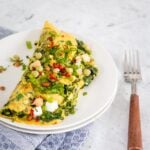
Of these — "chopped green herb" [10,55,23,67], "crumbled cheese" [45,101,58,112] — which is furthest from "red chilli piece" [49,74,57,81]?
"chopped green herb" [10,55,23,67]

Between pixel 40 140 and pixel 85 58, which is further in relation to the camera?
pixel 85 58

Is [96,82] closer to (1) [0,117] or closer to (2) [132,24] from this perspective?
(1) [0,117]

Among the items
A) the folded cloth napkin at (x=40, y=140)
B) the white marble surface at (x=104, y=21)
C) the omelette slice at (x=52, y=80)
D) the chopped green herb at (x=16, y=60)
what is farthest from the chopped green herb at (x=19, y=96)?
the white marble surface at (x=104, y=21)

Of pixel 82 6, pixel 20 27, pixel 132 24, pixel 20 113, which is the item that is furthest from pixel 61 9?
pixel 20 113

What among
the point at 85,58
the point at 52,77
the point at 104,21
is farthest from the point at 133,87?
the point at 104,21

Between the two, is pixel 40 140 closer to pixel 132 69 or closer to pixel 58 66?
pixel 58 66
